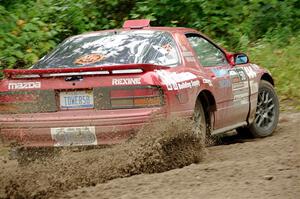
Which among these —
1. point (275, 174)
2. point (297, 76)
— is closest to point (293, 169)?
point (275, 174)

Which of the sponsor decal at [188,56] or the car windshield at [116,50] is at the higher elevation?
the car windshield at [116,50]

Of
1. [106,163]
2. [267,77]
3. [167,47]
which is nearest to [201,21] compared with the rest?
[267,77]

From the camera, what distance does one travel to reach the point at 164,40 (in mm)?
7102

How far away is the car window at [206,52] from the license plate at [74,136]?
1.93 m

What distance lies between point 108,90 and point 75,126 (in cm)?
47

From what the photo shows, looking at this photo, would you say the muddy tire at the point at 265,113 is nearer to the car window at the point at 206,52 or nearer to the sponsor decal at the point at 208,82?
the car window at the point at 206,52

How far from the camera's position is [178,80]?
6.46m

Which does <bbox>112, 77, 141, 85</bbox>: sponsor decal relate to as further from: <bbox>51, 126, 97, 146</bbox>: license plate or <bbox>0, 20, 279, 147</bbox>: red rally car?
<bbox>51, 126, 97, 146</bbox>: license plate

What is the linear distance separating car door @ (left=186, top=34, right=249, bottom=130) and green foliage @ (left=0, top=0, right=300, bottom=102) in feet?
11.3

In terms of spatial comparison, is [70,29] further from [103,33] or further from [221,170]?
[221,170]

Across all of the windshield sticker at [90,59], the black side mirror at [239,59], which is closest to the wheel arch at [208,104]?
the black side mirror at [239,59]

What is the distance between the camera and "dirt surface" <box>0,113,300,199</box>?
4965 mm

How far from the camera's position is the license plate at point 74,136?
6102 millimetres

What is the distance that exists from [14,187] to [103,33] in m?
2.48
